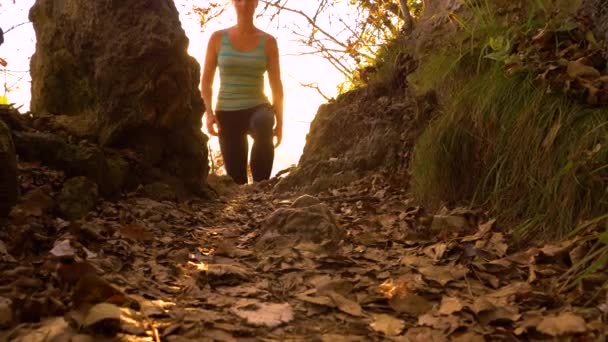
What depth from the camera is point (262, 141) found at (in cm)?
582

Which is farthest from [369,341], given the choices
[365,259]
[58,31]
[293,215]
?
[58,31]

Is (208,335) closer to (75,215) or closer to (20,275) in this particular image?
(20,275)

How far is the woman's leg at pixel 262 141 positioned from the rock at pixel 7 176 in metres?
3.61

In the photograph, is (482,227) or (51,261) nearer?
(51,261)

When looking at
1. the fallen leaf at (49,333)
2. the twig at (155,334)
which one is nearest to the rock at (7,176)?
the fallen leaf at (49,333)

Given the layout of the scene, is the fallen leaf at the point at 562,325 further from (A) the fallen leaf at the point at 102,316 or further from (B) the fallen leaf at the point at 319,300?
(A) the fallen leaf at the point at 102,316

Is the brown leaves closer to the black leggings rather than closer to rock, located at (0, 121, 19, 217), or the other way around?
rock, located at (0, 121, 19, 217)

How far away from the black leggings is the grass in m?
2.48

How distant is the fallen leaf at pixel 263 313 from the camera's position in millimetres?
1771

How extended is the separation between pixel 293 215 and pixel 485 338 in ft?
4.73

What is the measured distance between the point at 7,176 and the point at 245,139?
12.9 feet

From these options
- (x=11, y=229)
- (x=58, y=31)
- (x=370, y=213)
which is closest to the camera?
(x=11, y=229)

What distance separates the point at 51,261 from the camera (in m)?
1.89

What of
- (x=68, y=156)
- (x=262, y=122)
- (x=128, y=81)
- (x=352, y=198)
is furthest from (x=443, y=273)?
(x=262, y=122)
